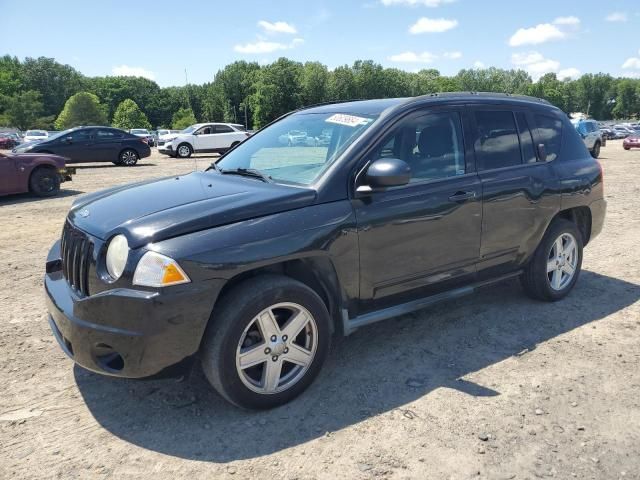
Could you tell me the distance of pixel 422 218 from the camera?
3.64 meters

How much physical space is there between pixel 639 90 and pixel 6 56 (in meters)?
170

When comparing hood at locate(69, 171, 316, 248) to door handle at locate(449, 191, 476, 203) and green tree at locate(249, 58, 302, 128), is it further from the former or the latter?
green tree at locate(249, 58, 302, 128)

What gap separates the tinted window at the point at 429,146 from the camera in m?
3.69

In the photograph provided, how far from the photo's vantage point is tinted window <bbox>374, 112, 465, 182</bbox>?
145 inches

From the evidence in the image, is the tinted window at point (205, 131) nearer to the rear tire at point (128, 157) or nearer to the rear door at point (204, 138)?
the rear door at point (204, 138)

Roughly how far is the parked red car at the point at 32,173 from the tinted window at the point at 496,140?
1018 cm

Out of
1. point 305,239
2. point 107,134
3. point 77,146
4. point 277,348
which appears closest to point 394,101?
point 305,239

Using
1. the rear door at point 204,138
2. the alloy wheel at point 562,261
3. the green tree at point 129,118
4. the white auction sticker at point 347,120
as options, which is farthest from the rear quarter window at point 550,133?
the green tree at point 129,118

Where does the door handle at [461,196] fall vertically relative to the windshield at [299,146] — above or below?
below

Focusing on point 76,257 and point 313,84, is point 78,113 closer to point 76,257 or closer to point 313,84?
point 313,84

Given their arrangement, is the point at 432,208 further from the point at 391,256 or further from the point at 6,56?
the point at 6,56

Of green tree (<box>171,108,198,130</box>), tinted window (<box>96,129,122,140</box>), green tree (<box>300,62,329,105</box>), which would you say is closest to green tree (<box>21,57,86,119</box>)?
green tree (<box>171,108,198,130</box>)

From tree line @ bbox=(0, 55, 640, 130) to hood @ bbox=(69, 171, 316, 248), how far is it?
67.0m

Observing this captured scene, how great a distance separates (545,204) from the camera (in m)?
4.53
